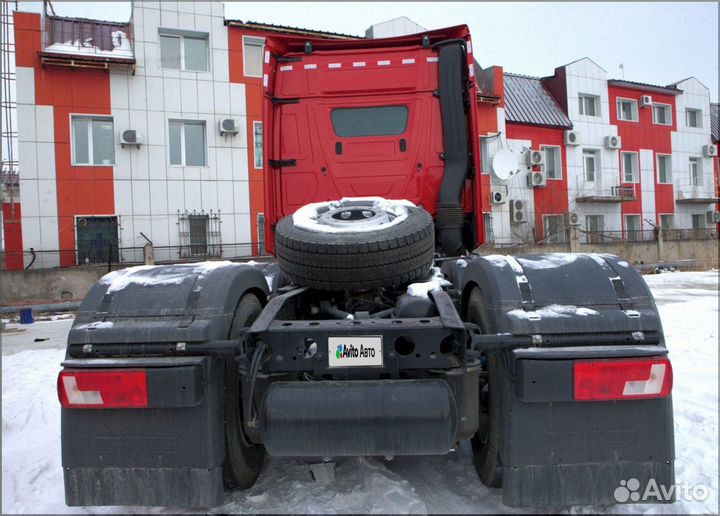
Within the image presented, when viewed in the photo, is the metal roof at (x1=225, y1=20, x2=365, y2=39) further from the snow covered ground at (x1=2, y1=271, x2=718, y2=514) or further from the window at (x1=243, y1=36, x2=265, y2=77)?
the snow covered ground at (x1=2, y1=271, x2=718, y2=514)

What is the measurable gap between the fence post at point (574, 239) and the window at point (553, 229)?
1.05 m

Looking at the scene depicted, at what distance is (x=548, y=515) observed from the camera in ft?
8.58

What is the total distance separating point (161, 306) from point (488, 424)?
183 cm

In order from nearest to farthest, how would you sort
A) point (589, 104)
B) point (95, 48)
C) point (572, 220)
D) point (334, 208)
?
1. point (334, 208)
2. point (95, 48)
3. point (572, 220)
4. point (589, 104)

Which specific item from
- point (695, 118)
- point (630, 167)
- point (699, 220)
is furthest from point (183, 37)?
point (699, 220)

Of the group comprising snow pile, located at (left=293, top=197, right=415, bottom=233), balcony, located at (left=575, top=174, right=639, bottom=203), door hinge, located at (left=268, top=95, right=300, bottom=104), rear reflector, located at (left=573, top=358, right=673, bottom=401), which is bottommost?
rear reflector, located at (left=573, top=358, right=673, bottom=401)

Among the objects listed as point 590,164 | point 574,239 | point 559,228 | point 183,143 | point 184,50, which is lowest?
point 574,239

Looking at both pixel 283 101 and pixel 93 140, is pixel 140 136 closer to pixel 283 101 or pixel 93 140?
pixel 93 140

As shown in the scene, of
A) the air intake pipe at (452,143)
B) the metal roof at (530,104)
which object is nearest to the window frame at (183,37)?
the metal roof at (530,104)

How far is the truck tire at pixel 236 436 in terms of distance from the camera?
106 inches

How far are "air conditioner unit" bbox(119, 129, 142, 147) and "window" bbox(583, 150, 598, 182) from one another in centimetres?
2132

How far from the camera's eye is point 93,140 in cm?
1688

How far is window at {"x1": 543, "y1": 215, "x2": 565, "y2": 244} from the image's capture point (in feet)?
80.8

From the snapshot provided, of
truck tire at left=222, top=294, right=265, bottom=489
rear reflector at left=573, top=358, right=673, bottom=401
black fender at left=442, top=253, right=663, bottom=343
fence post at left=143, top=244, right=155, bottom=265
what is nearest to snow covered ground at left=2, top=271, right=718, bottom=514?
truck tire at left=222, top=294, right=265, bottom=489
